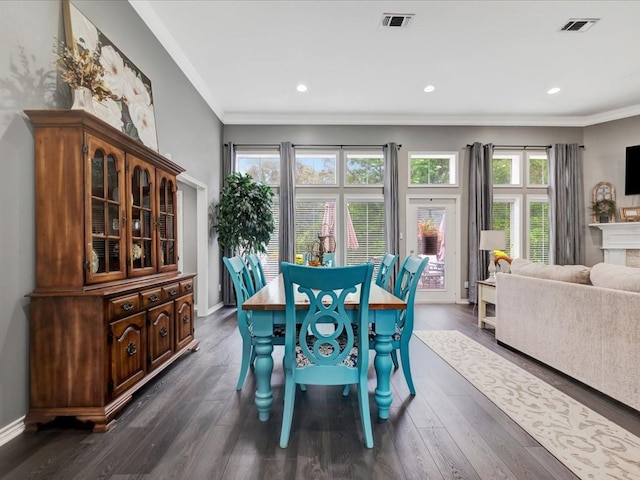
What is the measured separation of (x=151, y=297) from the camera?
7.54 feet

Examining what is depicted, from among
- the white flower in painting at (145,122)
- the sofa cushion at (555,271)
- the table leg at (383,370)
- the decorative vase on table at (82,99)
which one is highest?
the white flower in painting at (145,122)

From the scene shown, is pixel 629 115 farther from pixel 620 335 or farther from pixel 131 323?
pixel 131 323

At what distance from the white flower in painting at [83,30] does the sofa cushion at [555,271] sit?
416cm

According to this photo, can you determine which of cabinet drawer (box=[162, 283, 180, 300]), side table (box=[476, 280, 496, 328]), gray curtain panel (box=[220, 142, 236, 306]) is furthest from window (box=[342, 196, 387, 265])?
cabinet drawer (box=[162, 283, 180, 300])

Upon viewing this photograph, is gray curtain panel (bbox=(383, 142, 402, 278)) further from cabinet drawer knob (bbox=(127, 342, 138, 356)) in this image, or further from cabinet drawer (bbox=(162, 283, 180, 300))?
cabinet drawer knob (bbox=(127, 342, 138, 356))

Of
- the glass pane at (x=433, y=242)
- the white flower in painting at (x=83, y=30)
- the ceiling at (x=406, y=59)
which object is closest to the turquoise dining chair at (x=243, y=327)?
the white flower in painting at (x=83, y=30)

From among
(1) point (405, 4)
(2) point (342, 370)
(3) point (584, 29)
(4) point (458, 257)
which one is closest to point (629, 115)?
(3) point (584, 29)

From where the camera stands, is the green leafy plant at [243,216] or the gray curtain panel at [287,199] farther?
the gray curtain panel at [287,199]

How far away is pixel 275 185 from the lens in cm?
562

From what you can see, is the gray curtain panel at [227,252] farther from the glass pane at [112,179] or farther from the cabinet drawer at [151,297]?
the glass pane at [112,179]

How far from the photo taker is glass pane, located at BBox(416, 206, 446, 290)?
5.71 m

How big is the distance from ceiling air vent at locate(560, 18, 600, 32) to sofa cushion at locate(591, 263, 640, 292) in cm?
275

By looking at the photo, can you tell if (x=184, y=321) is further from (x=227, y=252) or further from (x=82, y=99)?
(x=227, y=252)

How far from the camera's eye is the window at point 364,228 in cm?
566
